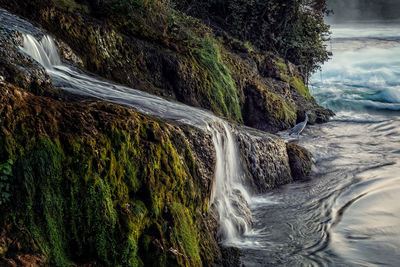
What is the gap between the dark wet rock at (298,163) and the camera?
8586mm

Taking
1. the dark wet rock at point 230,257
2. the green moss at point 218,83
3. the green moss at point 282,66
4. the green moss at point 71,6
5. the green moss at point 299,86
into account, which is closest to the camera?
the dark wet rock at point 230,257

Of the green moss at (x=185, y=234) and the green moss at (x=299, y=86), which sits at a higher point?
the green moss at (x=299, y=86)

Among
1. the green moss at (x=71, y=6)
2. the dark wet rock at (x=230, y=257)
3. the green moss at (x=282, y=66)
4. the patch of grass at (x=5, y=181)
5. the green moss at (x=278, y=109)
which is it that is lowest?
the dark wet rock at (x=230, y=257)

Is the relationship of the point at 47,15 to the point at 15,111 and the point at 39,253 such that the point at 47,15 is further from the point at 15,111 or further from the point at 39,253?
the point at 39,253

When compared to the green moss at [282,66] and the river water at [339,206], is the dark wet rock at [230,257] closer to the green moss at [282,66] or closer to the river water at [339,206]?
the river water at [339,206]

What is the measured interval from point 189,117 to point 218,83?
4.06m

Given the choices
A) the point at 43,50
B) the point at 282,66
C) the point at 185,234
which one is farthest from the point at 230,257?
the point at 282,66

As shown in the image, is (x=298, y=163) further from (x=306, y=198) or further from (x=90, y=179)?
(x=90, y=179)

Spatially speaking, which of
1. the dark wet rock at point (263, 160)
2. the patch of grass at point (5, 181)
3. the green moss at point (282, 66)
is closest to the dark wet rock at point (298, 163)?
the dark wet rock at point (263, 160)

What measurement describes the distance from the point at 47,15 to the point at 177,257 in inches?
192

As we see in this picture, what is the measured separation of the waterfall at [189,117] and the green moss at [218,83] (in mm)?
2869

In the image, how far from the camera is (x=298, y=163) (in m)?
8.73

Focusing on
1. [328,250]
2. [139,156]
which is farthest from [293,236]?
[139,156]

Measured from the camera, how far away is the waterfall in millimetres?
5477
